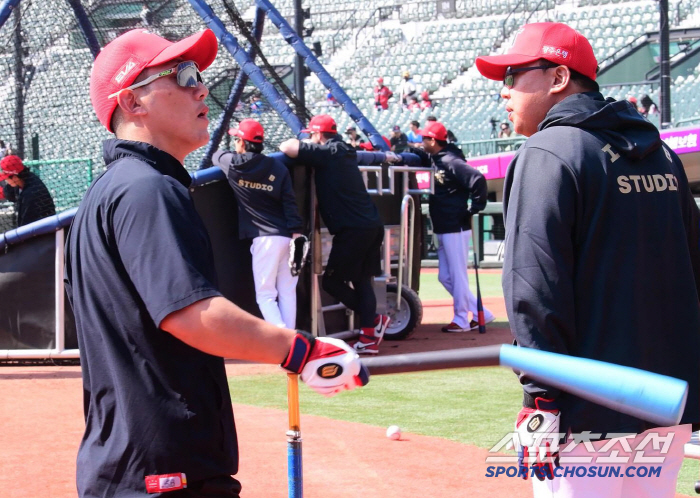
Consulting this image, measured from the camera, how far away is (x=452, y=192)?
11047 millimetres

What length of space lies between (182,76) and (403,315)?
8025 mm

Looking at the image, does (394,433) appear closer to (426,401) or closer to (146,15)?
(426,401)

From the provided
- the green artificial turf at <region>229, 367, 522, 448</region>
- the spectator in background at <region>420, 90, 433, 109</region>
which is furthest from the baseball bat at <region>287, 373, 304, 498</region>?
the spectator in background at <region>420, 90, 433, 109</region>

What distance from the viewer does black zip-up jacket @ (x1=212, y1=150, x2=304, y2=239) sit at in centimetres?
855

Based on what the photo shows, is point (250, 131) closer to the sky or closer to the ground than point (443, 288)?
closer to the sky

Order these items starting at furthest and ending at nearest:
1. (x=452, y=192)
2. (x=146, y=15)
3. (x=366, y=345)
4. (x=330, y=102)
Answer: (x=330, y=102) < (x=452, y=192) < (x=146, y=15) < (x=366, y=345)

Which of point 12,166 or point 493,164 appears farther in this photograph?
point 493,164

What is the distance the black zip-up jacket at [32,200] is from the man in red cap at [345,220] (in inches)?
108

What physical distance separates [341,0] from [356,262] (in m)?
31.5

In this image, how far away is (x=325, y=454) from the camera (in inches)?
222

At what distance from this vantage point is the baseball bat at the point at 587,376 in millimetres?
1915

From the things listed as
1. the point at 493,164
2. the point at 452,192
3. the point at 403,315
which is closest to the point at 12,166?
the point at 403,315

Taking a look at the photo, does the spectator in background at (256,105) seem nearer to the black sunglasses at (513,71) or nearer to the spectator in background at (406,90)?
the black sunglasses at (513,71)

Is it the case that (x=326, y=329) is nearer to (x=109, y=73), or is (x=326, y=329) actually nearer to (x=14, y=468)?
(x=14, y=468)
